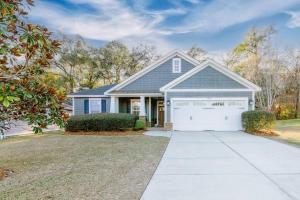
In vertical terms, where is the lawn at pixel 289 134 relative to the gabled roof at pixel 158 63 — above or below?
below

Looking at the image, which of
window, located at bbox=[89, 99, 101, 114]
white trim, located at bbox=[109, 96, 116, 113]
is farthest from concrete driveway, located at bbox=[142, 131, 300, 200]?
window, located at bbox=[89, 99, 101, 114]

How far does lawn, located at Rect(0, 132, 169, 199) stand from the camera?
517cm

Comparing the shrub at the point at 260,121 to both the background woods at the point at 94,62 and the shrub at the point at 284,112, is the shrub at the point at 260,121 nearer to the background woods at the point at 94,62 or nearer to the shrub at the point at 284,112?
the shrub at the point at 284,112

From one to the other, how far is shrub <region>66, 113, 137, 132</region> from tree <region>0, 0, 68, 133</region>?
33.5 feet

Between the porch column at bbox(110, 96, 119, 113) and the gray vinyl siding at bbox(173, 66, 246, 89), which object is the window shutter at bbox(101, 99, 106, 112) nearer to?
the porch column at bbox(110, 96, 119, 113)

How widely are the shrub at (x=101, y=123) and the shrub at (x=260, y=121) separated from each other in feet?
24.1

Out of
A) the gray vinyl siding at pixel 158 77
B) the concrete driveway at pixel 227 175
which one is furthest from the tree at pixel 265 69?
the concrete driveway at pixel 227 175

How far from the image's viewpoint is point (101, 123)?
17266 millimetres

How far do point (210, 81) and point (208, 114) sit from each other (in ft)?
7.26

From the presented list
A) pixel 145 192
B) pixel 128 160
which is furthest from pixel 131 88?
pixel 145 192

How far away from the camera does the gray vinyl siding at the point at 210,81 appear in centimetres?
1802

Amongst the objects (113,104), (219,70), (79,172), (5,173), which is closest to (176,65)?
(219,70)

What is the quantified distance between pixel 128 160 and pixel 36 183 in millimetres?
3052

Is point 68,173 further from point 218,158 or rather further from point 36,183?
point 218,158
